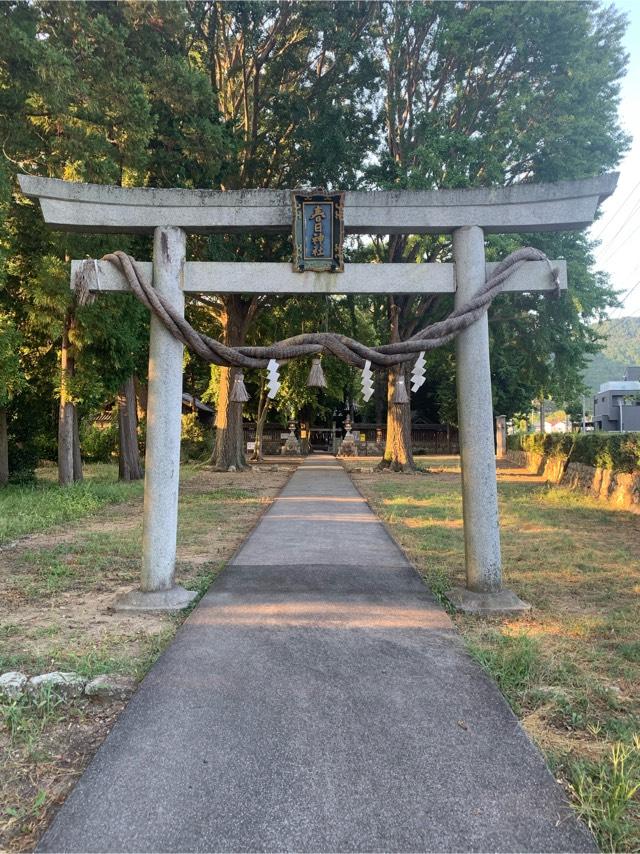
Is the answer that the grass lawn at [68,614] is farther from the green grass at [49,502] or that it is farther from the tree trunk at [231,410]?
the tree trunk at [231,410]

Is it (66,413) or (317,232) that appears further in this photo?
(66,413)

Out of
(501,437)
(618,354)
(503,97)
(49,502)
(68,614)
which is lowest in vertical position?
(68,614)

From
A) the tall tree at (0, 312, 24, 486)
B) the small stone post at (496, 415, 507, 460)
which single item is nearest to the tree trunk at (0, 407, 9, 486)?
the tall tree at (0, 312, 24, 486)

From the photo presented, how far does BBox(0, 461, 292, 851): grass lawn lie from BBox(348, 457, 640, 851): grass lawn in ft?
7.55

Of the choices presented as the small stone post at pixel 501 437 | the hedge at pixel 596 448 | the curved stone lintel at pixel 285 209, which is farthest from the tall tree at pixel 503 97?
the small stone post at pixel 501 437

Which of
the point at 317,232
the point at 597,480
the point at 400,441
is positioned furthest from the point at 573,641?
the point at 400,441

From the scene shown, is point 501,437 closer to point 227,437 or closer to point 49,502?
point 227,437

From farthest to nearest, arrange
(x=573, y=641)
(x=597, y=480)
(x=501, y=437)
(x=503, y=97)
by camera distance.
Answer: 1. (x=501, y=437)
2. (x=503, y=97)
3. (x=597, y=480)
4. (x=573, y=641)

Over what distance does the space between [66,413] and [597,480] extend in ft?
41.3

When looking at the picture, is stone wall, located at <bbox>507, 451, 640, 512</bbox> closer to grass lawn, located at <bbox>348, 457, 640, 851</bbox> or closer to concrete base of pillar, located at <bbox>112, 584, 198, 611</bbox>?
grass lawn, located at <bbox>348, 457, 640, 851</bbox>

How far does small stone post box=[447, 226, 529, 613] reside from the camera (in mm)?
4953

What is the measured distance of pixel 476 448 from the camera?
500cm

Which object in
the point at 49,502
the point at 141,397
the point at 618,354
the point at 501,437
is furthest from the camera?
the point at 618,354

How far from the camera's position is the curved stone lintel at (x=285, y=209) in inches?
193
